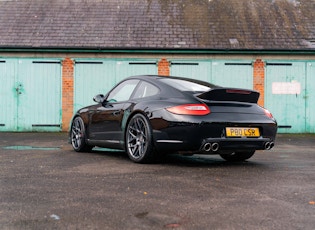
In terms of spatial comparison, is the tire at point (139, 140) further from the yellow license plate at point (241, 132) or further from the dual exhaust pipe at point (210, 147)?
the yellow license plate at point (241, 132)

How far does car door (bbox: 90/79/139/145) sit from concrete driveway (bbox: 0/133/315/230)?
60 centimetres

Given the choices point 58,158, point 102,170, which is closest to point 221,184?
point 102,170

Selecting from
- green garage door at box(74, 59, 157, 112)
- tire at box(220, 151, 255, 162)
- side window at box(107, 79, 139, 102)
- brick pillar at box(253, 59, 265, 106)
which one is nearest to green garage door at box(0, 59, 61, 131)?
green garage door at box(74, 59, 157, 112)

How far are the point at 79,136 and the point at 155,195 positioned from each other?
4.02 metres

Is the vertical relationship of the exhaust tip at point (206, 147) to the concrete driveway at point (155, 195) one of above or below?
above

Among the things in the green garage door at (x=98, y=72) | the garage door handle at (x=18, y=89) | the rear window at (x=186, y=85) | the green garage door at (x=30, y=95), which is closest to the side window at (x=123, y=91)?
the rear window at (x=186, y=85)

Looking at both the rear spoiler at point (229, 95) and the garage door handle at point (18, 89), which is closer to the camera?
the rear spoiler at point (229, 95)

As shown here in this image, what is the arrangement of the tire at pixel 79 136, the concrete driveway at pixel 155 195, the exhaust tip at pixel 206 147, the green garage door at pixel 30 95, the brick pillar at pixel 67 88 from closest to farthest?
the concrete driveway at pixel 155 195, the exhaust tip at pixel 206 147, the tire at pixel 79 136, the green garage door at pixel 30 95, the brick pillar at pixel 67 88

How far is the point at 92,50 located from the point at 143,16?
285cm

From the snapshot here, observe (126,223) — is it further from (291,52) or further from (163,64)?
(291,52)

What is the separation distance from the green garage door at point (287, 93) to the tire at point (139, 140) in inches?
415

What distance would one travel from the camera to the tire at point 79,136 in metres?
7.30

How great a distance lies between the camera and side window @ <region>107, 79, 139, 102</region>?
6.45m

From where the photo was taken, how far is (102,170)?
516cm
